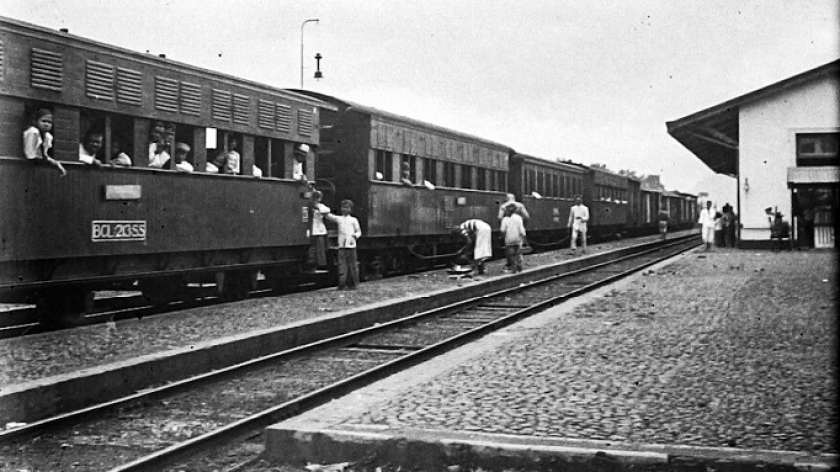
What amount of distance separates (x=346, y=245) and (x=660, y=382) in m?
9.20

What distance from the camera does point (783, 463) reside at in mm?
4574

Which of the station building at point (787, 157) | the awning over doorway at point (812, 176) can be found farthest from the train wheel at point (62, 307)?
the awning over doorway at point (812, 176)

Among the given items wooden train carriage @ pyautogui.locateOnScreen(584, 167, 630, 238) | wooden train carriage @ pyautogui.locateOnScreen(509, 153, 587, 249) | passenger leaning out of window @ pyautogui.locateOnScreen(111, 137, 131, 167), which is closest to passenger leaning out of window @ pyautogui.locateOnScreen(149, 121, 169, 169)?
passenger leaning out of window @ pyautogui.locateOnScreen(111, 137, 131, 167)

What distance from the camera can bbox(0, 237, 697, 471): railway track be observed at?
5707mm

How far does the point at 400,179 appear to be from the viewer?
19453mm

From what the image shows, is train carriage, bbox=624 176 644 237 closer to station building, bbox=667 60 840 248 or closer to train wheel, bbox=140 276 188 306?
station building, bbox=667 60 840 248

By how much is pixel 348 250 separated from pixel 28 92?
7.20 meters

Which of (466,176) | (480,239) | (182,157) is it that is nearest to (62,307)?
(182,157)

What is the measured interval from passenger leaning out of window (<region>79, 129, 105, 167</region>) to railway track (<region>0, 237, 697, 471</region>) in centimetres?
325

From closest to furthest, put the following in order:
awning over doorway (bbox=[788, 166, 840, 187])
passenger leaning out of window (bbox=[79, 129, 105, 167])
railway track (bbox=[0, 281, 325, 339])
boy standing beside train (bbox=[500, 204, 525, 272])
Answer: passenger leaning out of window (bbox=[79, 129, 105, 167])
railway track (bbox=[0, 281, 325, 339])
boy standing beside train (bbox=[500, 204, 525, 272])
awning over doorway (bbox=[788, 166, 840, 187])

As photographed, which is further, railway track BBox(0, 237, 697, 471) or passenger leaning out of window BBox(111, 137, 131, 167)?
passenger leaning out of window BBox(111, 137, 131, 167)

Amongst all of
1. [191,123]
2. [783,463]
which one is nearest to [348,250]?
[191,123]

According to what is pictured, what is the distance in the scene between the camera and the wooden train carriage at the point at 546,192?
95.3 feet

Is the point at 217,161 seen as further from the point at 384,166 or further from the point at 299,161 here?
the point at 384,166
